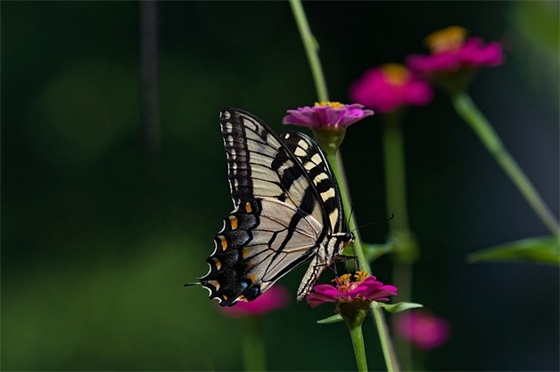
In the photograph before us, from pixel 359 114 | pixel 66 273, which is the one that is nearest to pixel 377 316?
pixel 359 114

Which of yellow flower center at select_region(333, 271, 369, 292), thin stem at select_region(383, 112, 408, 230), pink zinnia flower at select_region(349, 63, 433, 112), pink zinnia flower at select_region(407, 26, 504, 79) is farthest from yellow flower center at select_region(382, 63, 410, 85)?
thin stem at select_region(383, 112, 408, 230)

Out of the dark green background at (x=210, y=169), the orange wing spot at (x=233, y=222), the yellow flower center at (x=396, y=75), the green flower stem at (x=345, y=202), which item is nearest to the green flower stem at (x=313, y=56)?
the green flower stem at (x=345, y=202)

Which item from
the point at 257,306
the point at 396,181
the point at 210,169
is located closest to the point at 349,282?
the point at 257,306

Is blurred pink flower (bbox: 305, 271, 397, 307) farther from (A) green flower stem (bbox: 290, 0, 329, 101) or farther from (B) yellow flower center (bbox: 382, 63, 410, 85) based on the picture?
(B) yellow flower center (bbox: 382, 63, 410, 85)

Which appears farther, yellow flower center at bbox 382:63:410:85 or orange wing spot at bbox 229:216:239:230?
yellow flower center at bbox 382:63:410:85

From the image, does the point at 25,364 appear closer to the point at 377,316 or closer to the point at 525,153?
the point at 525,153

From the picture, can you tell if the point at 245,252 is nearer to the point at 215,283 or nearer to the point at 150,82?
the point at 215,283

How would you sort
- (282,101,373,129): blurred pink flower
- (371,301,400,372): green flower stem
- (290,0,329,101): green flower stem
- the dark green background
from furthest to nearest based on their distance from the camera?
the dark green background → (290,0,329,101): green flower stem → (282,101,373,129): blurred pink flower → (371,301,400,372): green flower stem
